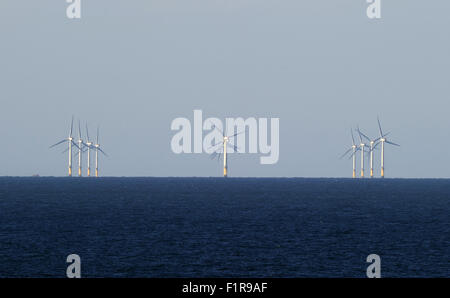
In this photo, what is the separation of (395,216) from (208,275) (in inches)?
3309

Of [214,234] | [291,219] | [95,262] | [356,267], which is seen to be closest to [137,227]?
[214,234]

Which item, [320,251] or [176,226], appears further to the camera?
[176,226]

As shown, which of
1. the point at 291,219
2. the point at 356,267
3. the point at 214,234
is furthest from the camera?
the point at 291,219

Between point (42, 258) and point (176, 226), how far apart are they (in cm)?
4116

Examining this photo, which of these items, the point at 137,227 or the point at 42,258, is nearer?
the point at 42,258

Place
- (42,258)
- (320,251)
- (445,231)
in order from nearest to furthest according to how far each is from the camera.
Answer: (42,258) < (320,251) < (445,231)

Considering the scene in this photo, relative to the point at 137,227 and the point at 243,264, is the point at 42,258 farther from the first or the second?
the point at 137,227

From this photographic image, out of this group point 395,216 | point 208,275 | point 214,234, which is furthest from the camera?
point 395,216

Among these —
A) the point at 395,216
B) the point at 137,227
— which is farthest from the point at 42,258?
the point at 395,216
